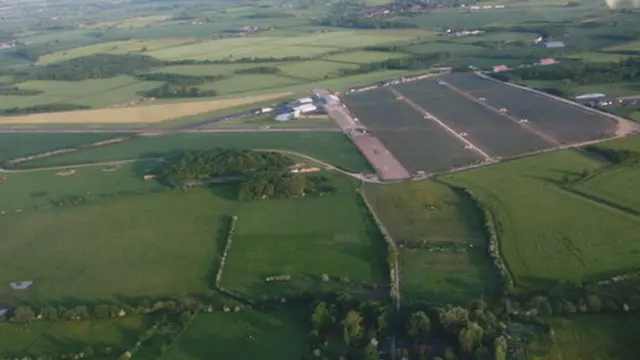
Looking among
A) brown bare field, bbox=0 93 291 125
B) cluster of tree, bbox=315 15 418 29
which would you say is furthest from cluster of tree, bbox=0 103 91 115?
cluster of tree, bbox=315 15 418 29

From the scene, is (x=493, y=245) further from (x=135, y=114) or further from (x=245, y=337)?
(x=135, y=114)

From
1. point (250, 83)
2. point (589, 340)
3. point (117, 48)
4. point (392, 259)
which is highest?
point (117, 48)

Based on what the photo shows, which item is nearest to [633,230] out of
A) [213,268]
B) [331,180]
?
[331,180]

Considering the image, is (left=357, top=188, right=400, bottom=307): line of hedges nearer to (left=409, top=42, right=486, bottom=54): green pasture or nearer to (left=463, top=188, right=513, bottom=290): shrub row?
(left=463, top=188, right=513, bottom=290): shrub row

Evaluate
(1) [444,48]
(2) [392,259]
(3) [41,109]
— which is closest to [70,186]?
(2) [392,259]

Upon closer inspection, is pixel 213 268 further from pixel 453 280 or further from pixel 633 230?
pixel 633 230
